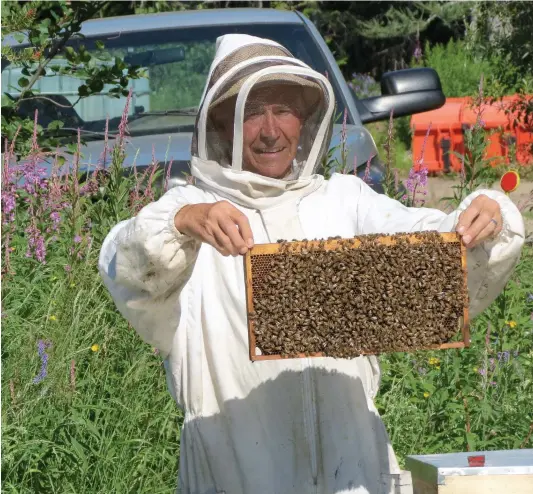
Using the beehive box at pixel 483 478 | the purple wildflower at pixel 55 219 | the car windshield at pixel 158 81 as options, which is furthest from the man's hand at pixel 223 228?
the car windshield at pixel 158 81

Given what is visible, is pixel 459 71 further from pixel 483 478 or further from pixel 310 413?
pixel 483 478

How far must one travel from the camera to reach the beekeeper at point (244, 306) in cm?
271

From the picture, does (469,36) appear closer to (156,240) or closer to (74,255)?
(74,255)

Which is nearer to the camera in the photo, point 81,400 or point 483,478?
point 483,478

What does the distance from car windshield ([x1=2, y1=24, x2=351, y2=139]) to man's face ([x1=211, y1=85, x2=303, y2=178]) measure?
9.60 ft

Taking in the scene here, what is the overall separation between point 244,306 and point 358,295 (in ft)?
1.19

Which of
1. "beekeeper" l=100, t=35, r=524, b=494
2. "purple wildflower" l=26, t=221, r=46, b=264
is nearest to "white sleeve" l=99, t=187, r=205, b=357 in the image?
"beekeeper" l=100, t=35, r=524, b=494

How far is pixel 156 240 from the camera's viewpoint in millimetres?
2586

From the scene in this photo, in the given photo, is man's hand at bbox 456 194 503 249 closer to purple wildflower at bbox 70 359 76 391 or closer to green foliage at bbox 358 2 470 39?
purple wildflower at bbox 70 359 76 391

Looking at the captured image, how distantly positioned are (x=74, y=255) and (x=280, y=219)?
6.61ft

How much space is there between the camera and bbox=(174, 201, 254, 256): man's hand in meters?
2.49

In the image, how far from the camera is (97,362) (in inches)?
179

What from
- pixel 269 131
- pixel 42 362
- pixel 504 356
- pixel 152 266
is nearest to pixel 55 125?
pixel 42 362

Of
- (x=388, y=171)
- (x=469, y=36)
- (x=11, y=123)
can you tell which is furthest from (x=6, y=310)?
(x=469, y=36)
